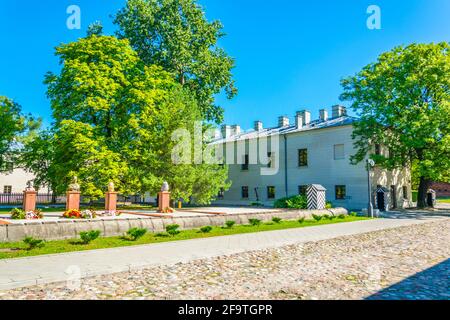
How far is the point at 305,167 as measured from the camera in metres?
36.3

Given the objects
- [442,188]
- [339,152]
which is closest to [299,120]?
[339,152]

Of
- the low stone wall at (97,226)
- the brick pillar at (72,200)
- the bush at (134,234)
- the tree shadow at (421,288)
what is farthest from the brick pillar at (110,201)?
the tree shadow at (421,288)

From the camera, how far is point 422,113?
2600cm

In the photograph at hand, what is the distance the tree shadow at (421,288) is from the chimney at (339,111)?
110 feet

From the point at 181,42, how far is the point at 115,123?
1076cm

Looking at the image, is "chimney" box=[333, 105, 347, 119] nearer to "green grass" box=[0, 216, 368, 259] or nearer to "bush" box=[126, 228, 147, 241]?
"green grass" box=[0, 216, 368, 259]

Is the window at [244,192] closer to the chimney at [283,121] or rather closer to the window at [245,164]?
the window at [245,164]

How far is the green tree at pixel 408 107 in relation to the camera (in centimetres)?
2573

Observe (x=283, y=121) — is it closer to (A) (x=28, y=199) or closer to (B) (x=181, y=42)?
(B) (x=181, y=42)

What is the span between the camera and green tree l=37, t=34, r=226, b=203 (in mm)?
21781

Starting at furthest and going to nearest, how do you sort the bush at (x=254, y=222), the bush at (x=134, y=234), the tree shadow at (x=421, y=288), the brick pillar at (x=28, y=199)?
the brick pillar at (x=28, y=199), the bush at (x=254, y=222), the bush at (x=134, y=234), the tree shadow at (x=421, y=288)

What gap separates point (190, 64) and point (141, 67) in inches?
210

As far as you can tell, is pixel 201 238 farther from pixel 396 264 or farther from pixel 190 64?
pixel 190 64
